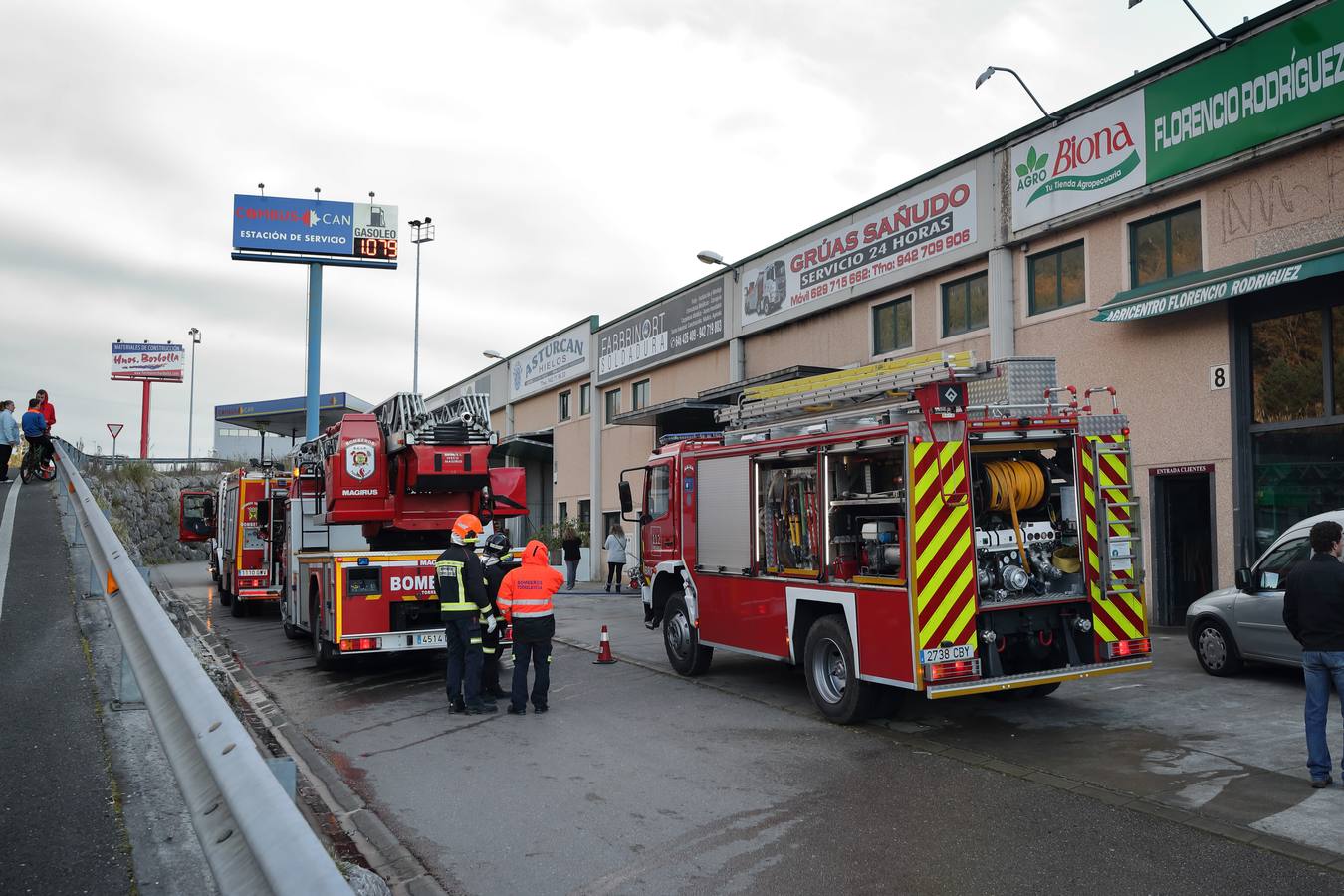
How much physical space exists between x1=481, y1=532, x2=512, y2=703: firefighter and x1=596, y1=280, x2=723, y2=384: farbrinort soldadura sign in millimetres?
15194

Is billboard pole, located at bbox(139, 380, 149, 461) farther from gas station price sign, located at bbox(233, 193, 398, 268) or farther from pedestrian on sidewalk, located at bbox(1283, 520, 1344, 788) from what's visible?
pedestrian on sidewalk, located at bbox(1283, 520, 1344, 788)

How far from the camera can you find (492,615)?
997cm

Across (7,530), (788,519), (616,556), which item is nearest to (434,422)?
(7,530)

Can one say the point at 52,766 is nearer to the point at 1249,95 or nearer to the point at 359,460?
the point at 359,460

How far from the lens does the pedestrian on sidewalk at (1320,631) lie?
6527 millimetres

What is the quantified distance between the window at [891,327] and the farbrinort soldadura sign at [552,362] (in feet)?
47.8

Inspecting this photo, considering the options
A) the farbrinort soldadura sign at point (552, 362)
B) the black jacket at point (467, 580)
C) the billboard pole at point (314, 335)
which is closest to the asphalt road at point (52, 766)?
Answer: the black jacket at point (467, 580)

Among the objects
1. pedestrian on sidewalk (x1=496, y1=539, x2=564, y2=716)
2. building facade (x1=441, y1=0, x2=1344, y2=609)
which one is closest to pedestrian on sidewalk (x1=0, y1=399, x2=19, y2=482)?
pedestrian on sidewalk (x1=496, y1=539, x2=564, y2=716)

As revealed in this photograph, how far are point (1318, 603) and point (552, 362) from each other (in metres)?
31.0

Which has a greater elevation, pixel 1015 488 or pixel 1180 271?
pixel 1180 271

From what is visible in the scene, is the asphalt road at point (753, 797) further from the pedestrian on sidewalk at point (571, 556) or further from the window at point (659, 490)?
the pedestrian on sidewalk at point (571, 556)

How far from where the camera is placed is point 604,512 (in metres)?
31.2

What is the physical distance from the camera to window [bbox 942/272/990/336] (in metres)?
17.2

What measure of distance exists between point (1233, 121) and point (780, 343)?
11.1 metres
